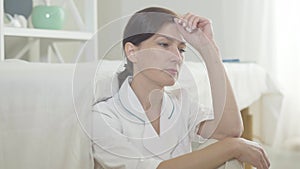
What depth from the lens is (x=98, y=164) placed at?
102cm

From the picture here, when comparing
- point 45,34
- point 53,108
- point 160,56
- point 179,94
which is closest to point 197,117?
point 179,94

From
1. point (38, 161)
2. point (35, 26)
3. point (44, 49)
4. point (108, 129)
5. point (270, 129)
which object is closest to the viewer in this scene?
point (108, 129)

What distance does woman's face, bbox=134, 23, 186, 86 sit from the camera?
0.95 meters

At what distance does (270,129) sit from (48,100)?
4.67 ft

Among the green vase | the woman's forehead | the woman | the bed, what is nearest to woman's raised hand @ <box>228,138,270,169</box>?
the woman

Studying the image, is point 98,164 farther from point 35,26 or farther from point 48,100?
point 35,26

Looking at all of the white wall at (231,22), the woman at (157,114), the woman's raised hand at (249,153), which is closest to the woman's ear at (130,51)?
the woman at (157,114)

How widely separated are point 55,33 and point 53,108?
145 cm

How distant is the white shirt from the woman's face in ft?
0.13

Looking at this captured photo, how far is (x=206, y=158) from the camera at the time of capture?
0.98m

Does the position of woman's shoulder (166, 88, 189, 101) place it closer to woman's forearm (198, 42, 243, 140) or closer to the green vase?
woman's forearm (198, 42, 243, 140)

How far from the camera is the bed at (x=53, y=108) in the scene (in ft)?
3.22

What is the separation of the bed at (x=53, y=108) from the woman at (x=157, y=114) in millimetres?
26

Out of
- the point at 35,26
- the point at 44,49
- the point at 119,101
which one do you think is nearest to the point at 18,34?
the point at 35,26
